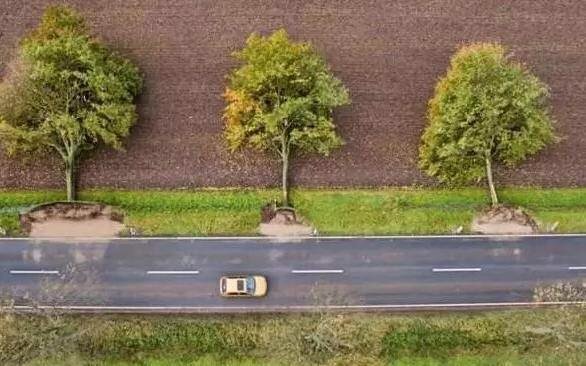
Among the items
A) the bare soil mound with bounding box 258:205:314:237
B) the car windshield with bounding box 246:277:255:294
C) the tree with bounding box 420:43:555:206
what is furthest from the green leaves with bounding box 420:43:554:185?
the car windshield with bounding box 246:277:255:294

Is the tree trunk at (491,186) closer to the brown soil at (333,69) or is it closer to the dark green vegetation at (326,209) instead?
the dark green vegetation at (326,209)

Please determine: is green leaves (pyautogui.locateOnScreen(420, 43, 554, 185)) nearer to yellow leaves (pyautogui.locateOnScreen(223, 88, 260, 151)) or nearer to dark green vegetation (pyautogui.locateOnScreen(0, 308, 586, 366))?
dark green vegetation (pyautogui.locateOnScreen(0, 308, 586, 366))

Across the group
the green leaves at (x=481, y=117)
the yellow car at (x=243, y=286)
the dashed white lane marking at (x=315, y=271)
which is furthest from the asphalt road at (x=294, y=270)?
the green leaves at (x=481, y=117)

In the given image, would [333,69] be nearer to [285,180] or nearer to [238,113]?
[238,113]

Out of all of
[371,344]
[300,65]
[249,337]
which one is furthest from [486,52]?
[249,337]

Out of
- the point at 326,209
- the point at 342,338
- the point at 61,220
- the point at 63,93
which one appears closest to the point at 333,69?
the point at 326,209
